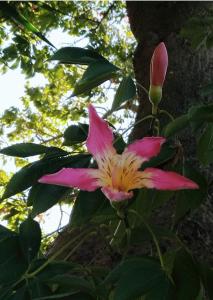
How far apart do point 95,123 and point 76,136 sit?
218 mm

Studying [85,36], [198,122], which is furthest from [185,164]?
[85,36]

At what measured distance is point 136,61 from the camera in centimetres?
164

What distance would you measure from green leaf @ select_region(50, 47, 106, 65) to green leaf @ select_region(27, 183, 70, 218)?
229 mm

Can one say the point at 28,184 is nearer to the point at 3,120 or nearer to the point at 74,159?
the point at 74,159

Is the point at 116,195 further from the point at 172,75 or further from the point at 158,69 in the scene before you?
the point at 172,75

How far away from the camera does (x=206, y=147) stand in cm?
75

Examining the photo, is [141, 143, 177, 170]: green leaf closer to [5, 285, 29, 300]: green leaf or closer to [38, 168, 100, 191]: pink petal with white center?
[38, 168, 100, 191]: pink petal with white center

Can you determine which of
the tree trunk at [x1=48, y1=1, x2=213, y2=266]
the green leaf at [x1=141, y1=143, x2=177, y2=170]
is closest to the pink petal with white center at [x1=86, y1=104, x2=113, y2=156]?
the green leaf at [x1=141, y1=143, x2=177, y2=170]

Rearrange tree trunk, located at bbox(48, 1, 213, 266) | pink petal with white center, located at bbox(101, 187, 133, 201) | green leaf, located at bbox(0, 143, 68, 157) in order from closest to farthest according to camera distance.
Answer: pink petal with white center, located at bbox(101, 187, 133, 201) → green leaf, located at bbox(0, 143, 68, 157) → tree trunk, located at bbox(48, 1, 213, 266)

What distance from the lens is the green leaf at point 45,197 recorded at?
742 mm

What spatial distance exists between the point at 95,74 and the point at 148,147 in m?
0.24

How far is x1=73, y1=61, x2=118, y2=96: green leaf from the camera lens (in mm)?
825

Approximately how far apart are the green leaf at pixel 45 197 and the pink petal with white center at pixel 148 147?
0.16 m

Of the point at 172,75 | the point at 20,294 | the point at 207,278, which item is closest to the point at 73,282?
the point at 20,294
